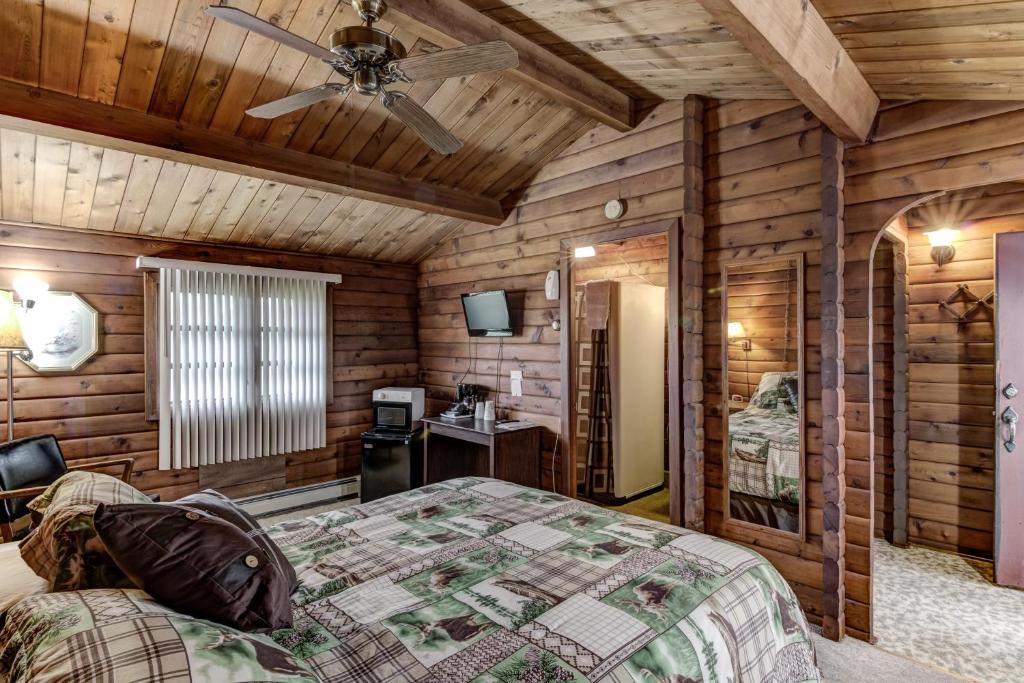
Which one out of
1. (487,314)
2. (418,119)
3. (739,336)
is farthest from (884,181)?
(487,314)

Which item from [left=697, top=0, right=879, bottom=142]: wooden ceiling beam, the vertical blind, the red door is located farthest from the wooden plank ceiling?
the red door

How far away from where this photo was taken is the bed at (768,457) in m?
2.90

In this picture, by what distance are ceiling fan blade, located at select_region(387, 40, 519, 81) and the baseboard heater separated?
371 cm

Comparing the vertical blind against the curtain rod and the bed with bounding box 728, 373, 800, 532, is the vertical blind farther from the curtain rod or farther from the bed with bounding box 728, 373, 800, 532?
the bed with bounding box 728, 373, 800, 532

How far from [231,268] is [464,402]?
218 centimetres

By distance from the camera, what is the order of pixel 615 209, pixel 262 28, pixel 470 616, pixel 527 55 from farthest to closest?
pixel 615 209
pixel 527 55
pixel 262 28
pixel 470 616

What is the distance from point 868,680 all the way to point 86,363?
16.3ft

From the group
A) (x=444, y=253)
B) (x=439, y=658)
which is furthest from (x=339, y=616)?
(x=444, y=253)

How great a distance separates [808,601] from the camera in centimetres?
282

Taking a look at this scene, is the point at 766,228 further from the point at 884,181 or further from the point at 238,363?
the point at 238,363

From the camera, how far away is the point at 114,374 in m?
3.92

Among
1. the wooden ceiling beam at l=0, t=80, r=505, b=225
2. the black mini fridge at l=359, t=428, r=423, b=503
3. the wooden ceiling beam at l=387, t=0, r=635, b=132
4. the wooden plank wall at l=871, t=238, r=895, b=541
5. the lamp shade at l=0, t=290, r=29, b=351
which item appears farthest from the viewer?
the black mini fridge at l=359, t=428, r=423, b=503

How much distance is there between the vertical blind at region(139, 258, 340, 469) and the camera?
4.07 m

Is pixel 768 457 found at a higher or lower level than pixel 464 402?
lower
